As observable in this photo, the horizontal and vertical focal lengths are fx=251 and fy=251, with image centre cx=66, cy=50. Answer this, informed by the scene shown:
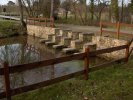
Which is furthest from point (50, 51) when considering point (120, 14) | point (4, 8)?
point (4, 8)

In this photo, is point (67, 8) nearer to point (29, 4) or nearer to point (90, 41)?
point (29, 4)

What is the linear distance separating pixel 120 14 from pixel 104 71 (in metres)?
22.6

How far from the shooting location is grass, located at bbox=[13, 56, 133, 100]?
6.88 meters

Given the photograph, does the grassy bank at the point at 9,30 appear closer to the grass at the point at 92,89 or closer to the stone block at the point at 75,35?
the stone block at the point at 75,35

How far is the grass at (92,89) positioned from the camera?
6.88 meters

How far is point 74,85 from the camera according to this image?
7680 mm

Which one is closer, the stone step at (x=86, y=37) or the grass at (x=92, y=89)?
the grass at (x=92, y=89)

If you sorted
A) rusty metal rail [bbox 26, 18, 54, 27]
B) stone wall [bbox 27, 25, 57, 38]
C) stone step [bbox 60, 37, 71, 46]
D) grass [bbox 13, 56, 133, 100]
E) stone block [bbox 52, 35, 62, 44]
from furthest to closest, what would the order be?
1. rusty metal rail [bbox 26, 18, 54, 27]
2. stone wall [bbox 27, 25, 57, 38]
3. stone block [bbox 52, 35, 62, 44]
4. stone step [bbox 60, 37, 71, 46]
5. grass [bbox 13, 56, 133, 100]

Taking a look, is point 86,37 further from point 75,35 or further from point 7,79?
point 7,79

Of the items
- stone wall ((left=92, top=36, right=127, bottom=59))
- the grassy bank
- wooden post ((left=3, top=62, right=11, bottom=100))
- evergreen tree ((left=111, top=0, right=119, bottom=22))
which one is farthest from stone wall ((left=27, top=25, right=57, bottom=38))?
wooden post ((left=3, top=62, right=11, bottom=100))

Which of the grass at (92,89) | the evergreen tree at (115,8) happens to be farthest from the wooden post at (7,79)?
the evergreen tree at (115,8)

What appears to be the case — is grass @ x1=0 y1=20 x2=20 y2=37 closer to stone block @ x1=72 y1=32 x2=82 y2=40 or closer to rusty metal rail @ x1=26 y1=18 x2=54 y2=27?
rusty metal rail @ x1=26 y1=18 x2=54 y2=27

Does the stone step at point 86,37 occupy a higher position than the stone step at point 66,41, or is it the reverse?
the stone step at point 86,37

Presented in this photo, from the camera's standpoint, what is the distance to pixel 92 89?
734cm
